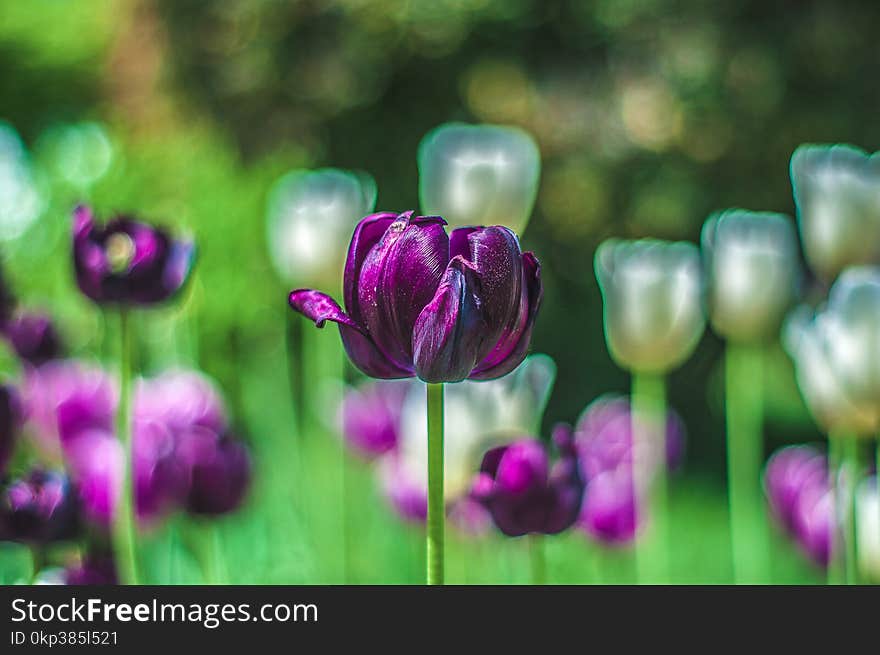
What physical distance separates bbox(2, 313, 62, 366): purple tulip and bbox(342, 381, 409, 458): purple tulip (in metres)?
0.35

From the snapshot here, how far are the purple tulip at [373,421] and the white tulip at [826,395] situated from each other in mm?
467

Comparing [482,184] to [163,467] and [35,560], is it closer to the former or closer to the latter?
[163,467]

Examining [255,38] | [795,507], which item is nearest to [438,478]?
[795,507]

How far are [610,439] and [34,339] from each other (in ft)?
1.77

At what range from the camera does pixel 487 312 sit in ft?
1.48

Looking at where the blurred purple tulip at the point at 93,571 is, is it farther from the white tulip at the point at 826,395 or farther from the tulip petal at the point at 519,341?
the white tulip at the point at 826,395

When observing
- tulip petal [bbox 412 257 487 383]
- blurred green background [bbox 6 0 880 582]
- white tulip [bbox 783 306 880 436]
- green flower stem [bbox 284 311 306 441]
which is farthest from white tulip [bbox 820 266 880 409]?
green flower stem [bbox 284 311 306 441]

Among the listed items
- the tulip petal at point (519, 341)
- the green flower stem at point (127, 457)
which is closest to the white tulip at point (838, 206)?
the tulip petal at point (519, 341)

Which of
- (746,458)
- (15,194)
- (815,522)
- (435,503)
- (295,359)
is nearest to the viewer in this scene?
(435,503)

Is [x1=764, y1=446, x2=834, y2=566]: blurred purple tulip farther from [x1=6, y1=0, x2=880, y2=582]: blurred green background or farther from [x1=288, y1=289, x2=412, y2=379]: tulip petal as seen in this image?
[x1=6, y1=0, x2=880, y2=582]: blurred green background

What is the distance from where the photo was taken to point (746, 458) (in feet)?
7.61

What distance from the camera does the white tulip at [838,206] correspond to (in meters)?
0.80

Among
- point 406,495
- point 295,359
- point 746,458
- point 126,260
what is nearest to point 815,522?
point 406,495

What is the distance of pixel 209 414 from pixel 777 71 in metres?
2.12
